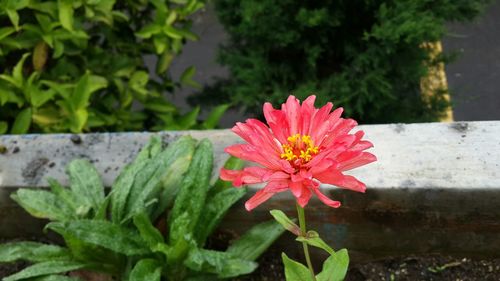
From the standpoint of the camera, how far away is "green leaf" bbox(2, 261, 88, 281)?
216 cm

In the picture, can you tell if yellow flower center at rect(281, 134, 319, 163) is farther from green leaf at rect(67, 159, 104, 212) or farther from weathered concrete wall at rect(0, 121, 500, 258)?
green leaf at rect(67, 159, 104, 212)

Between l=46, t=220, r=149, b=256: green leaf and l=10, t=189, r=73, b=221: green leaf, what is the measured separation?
15 centimetres

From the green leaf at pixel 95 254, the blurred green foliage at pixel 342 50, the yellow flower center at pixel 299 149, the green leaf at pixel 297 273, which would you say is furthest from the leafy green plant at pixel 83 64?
the yellow flower center at pixel 299 149

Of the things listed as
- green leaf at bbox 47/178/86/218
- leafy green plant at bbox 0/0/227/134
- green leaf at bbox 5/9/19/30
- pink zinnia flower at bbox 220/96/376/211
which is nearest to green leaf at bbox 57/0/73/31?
leafy green plant at bbox 0/0/227/134

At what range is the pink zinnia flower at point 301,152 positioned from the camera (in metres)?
1.35

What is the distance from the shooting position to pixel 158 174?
2316 mm

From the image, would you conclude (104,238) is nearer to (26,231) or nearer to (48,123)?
(26,231)

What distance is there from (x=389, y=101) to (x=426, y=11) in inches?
17.5

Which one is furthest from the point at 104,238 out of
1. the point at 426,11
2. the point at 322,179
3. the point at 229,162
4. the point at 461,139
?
the point at 426,11

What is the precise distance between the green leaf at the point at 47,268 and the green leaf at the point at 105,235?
11cm

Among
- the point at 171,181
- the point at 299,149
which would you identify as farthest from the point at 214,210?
the point at 299,149

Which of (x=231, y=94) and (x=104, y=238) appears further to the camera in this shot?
(x=231, y=94)

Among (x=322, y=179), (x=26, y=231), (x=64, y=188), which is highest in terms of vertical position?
(x=322, y=179)

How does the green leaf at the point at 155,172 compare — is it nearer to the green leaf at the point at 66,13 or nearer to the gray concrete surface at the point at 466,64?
the green leaf at the point at 66,13
